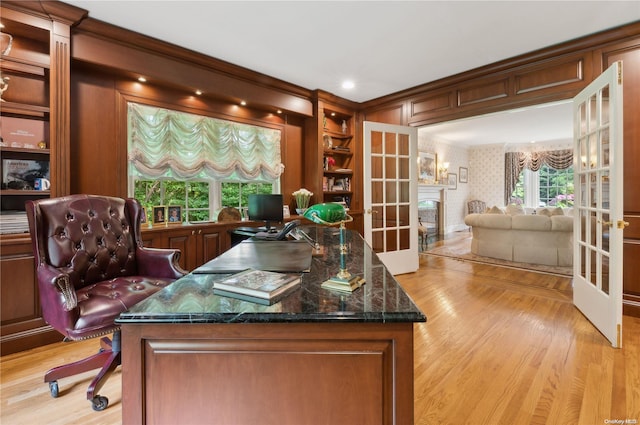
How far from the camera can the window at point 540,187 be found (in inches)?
328

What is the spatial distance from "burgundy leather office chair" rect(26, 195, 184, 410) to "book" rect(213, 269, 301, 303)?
959 mm

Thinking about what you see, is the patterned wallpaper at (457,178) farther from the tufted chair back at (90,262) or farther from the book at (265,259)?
the tufted chair back at (90,262)

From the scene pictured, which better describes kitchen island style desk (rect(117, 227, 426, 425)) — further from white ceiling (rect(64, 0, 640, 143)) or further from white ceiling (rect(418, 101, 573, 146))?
white ceiling (rect(418, 101, 573, 146))

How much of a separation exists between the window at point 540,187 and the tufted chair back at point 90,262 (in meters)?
9.57

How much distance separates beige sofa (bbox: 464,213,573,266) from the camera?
430cm

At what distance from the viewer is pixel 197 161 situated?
3.46 meters

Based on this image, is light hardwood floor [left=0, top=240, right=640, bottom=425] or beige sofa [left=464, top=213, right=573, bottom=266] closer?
light hardwood floor [left=0, top=240, right=640, bottom=425]

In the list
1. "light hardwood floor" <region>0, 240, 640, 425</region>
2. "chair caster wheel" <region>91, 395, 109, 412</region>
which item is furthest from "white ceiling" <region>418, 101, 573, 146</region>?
A: "chair caster wheel" <region>91, 395, 109, 412</region>

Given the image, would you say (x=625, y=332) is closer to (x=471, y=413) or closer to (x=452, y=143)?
(x=471, y=413)

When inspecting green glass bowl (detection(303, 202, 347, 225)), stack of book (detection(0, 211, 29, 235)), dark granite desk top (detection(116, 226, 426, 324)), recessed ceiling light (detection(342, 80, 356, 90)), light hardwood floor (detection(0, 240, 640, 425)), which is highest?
recessed ceiling light (detection(342, 80, 356, 90))

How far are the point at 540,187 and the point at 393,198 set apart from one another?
7.10 meters

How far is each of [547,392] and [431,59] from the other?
10.3ft

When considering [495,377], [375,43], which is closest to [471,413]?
[495,377]

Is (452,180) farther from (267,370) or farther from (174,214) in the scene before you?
(267,370)
